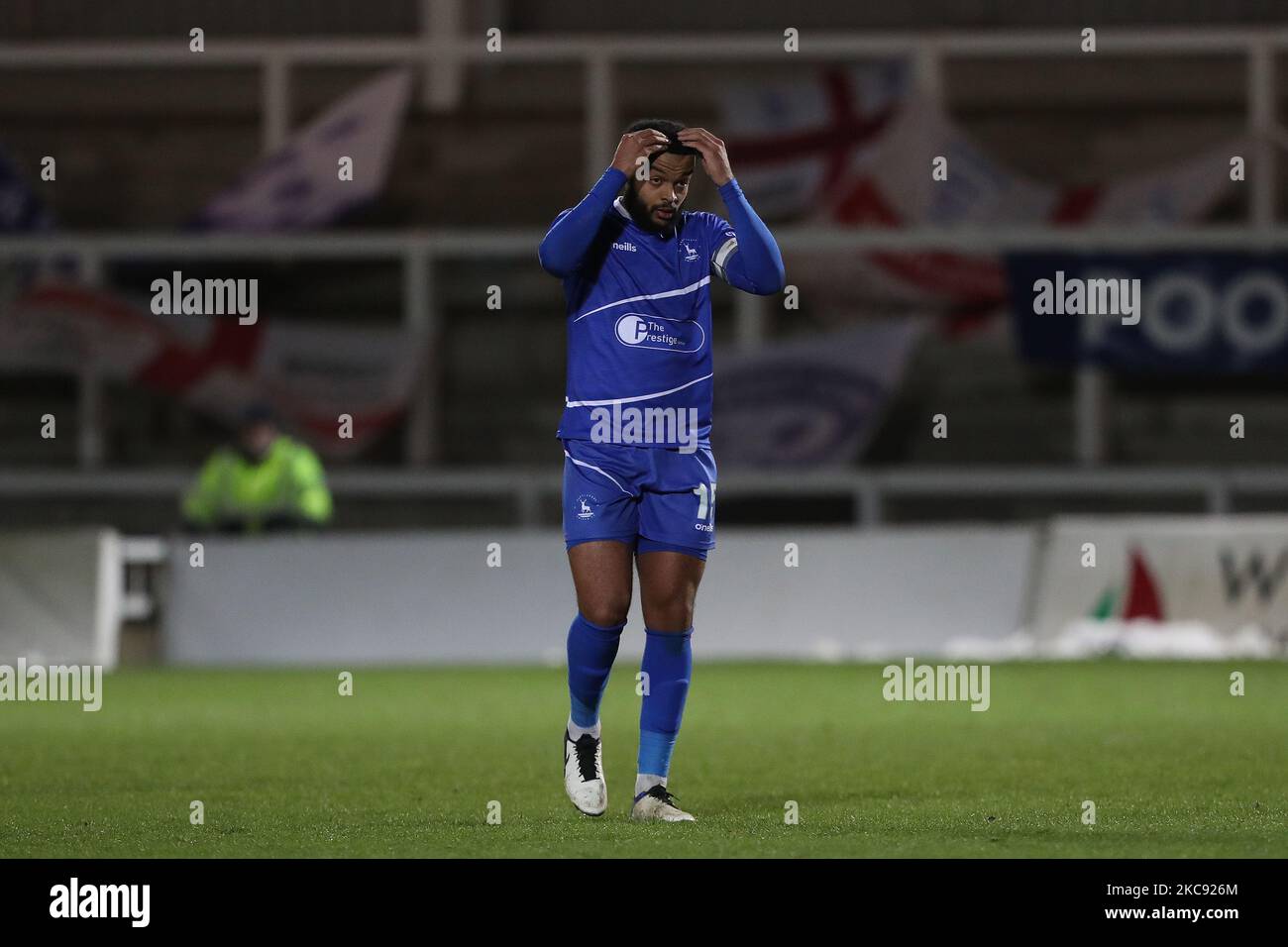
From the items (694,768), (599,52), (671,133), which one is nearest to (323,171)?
(599,52)

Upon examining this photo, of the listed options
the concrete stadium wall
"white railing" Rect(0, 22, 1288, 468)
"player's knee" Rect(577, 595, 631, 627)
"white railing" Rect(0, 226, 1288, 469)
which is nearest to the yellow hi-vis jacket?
the concrete stadium wall

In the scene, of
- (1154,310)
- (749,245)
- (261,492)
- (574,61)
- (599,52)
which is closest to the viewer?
(749,245)

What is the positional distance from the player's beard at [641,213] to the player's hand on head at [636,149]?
17cm

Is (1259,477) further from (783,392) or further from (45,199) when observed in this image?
(45,199)

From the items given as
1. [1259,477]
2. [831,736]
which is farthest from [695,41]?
[831,736]

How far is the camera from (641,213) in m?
7.37

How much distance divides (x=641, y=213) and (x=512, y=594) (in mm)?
9247

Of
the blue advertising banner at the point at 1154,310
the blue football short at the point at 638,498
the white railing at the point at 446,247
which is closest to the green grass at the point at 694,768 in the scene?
the blue football short at the point at 638,498

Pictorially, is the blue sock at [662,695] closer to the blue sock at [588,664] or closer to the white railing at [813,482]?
the blue sock at [588,664]

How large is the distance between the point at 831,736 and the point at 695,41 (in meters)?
13.5

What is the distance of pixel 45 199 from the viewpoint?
2338 centimetres

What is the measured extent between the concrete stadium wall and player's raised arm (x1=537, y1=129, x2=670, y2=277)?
9.05 meters

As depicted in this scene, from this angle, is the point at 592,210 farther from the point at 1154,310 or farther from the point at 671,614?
the point at 1154,310
